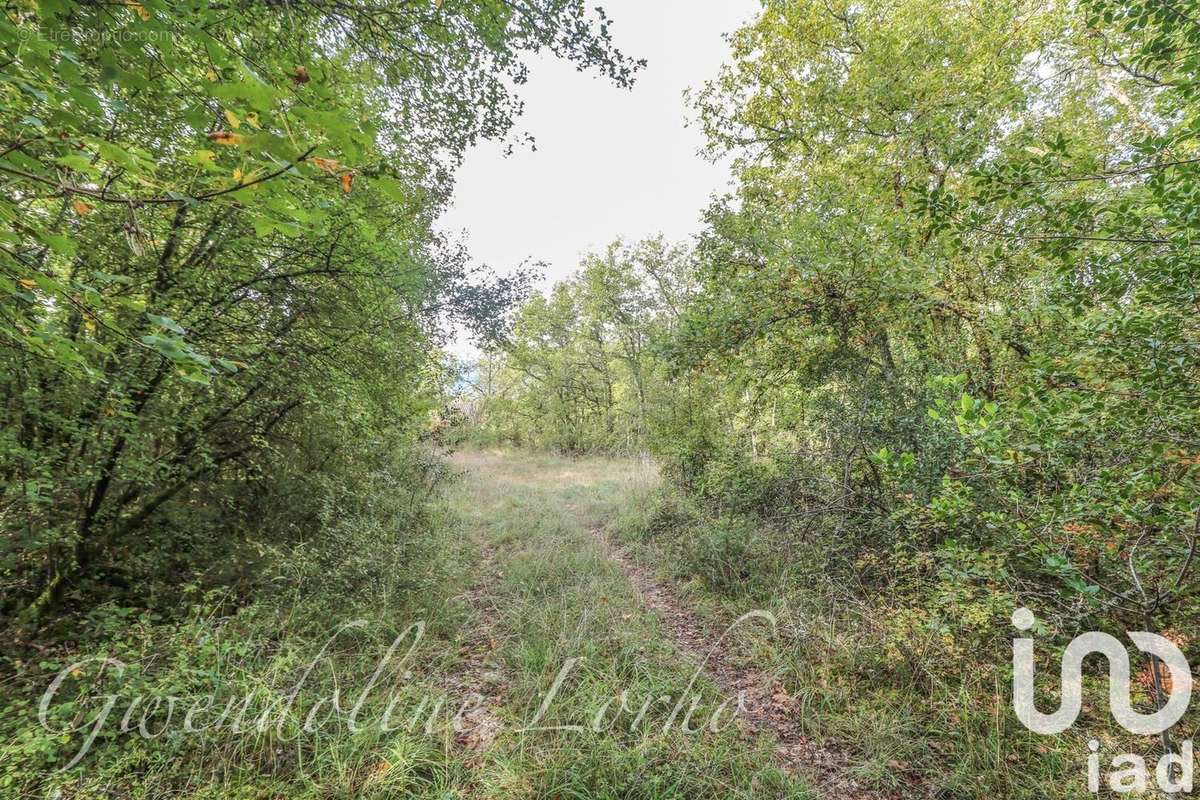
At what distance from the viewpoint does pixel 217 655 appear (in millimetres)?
2883

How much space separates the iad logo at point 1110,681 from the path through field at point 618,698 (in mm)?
1403

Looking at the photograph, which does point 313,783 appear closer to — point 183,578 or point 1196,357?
point 183,578

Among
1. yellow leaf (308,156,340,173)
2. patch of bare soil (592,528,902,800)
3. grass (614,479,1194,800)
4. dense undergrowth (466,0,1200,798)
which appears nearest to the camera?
yellow leaf (308,156,340,173)

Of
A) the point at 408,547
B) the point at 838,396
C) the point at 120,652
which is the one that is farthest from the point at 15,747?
the point at 838,396

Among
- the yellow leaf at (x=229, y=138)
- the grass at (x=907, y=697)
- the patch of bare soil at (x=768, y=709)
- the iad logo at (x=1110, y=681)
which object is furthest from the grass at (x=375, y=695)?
the yellow leaf at (x=229, y=138)

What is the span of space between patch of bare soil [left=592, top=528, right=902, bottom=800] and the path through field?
1 cm

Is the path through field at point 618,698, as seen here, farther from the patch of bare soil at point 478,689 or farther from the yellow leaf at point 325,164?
the yellow leaf at point 325,164

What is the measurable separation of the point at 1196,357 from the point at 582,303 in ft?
69.5

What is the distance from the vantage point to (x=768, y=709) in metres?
3.40

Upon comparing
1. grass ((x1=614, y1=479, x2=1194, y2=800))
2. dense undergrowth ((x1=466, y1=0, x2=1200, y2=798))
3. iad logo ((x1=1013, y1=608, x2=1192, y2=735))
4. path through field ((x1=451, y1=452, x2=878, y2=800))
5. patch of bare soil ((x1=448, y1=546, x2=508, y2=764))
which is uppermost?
dense undergrowth ((x1=466, y1=0, x2=1200, y2=798))

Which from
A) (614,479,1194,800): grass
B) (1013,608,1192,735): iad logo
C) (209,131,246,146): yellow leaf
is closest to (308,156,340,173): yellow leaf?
(209,131,246,146): yellow leaf

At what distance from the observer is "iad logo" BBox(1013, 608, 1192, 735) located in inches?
101

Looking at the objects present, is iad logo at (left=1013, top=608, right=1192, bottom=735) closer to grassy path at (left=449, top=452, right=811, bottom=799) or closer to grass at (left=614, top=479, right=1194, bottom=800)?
grass at (left=614, top=479, right=1194, bottom=800)

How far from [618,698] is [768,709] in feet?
4.04
